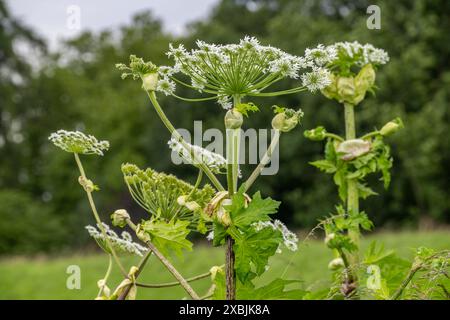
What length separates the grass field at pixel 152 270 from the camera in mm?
13094

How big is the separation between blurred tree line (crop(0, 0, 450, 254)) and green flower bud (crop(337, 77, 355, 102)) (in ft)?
74.5

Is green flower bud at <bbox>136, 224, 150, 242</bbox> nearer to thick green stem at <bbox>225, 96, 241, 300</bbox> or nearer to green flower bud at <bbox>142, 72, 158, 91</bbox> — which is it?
thick green stem at <bbox>225, 96, 241, 300</bbox>

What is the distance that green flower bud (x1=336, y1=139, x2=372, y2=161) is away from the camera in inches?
88.7

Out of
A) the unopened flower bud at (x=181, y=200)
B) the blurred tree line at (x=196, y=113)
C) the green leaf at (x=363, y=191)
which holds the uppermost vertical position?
the blurred tree line at (x=196, y=113)

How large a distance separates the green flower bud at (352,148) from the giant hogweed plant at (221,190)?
0.58 m

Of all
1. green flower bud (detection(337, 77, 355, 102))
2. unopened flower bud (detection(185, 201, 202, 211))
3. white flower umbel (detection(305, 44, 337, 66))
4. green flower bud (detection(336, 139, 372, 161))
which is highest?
green flower bud (detection(337, 77, 355, 102))

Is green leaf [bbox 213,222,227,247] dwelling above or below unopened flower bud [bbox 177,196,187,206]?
below

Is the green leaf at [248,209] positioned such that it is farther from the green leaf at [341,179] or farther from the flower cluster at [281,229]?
the green leaf at [341,179]

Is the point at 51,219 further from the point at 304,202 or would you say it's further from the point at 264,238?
the point at 264,238

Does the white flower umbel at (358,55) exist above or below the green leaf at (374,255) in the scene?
above

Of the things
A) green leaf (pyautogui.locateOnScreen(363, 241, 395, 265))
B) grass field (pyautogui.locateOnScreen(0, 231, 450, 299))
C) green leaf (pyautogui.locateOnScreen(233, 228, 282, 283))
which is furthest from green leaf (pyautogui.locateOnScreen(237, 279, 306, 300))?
grass field (pyautogui.locateOnScreen(0, 231, 450, 299))

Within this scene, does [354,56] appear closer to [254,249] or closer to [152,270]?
[254,249]

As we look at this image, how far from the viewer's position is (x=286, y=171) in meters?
30.3

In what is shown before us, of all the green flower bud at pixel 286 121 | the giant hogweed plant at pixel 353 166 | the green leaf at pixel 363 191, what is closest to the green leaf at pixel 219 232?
the green flower bud at pixel 286 121
